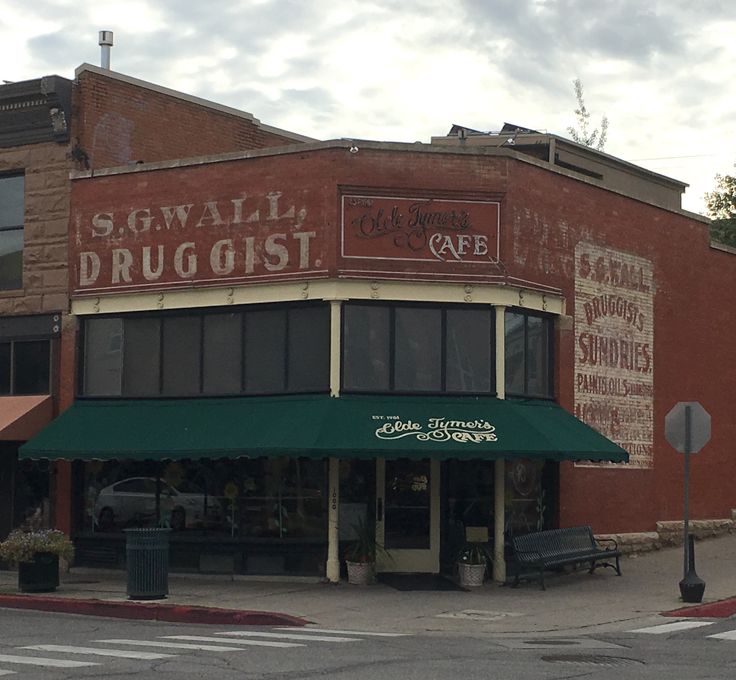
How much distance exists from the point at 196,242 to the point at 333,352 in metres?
3.63

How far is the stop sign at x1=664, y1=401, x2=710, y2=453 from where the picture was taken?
777 inches

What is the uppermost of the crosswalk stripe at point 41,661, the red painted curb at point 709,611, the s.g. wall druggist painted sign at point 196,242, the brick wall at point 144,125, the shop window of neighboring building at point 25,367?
the brick wall at point 144,125

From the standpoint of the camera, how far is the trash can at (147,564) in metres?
20.0

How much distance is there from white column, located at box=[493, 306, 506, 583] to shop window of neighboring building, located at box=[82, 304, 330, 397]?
294 centimetres

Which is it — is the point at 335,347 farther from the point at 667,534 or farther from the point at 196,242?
the point at 667,534

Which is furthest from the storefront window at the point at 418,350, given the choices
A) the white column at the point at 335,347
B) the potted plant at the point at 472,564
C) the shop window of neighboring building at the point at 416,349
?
the potted plant at the point at 472,564

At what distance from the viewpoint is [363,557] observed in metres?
21.9

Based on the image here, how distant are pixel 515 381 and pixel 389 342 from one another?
8.22ft

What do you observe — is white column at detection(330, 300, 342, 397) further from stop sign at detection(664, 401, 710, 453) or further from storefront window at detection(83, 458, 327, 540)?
stop sign at detection(664, 401, 710, 453)

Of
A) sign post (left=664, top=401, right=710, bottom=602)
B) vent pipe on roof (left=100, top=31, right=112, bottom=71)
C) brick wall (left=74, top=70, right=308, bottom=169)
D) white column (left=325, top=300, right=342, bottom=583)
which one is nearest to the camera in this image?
sign post (left=664, top=401, right=710, bottom=602)

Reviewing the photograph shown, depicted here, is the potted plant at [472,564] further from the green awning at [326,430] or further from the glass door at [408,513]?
the green awning at [326,430]

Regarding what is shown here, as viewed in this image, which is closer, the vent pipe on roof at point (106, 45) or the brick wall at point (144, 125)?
the brick wall at point (144, 125)

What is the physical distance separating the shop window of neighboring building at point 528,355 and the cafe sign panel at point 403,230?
1569mm

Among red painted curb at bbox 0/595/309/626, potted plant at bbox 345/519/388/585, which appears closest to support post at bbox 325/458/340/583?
potted plant at bbox 345/519/388/585
